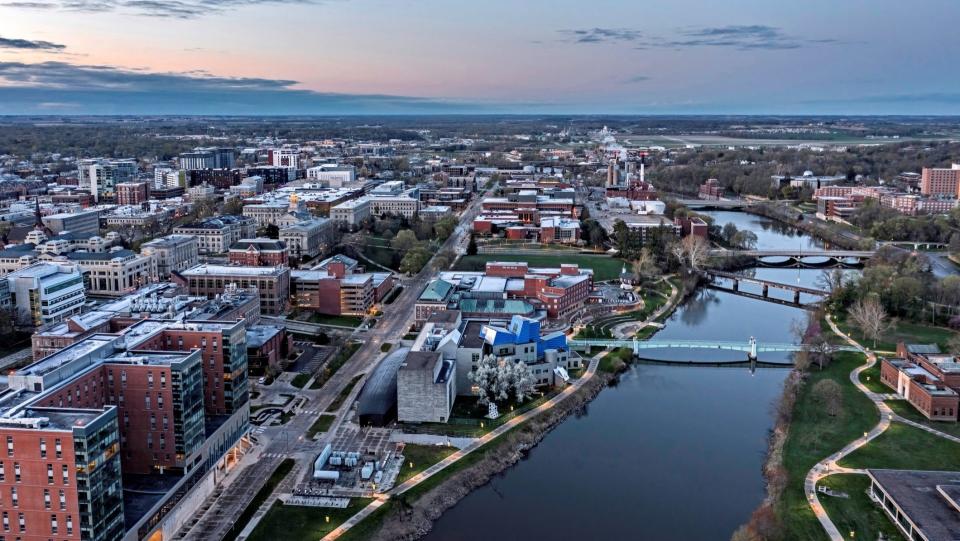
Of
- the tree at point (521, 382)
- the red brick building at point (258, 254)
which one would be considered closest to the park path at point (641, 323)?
the tree at point (521, 382)

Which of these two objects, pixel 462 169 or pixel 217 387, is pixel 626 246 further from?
pixel 462 169

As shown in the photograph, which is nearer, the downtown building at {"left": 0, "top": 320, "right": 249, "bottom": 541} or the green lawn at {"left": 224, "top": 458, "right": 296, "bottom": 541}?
the downtown building at {"left": 0, "top": 320, "right": 249, "bottom": 541}

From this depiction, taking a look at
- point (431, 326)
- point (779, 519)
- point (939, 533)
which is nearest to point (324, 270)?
point (431, 326)

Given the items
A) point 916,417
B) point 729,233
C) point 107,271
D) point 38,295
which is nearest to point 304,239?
point 107,271

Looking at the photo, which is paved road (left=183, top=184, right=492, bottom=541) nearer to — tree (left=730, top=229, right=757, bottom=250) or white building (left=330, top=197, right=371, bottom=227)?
white building (left=330, top=197, right=371, bottom=227)

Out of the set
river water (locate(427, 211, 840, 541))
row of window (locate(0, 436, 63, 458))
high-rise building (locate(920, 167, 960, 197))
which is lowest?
river water (locate(427, 211, 840, 541))

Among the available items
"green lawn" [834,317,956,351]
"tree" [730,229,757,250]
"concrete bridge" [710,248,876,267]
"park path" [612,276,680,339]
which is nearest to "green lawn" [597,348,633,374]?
"park path" [612,276,680,339]

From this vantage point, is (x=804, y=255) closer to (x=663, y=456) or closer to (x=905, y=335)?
(x=905, y=335)
